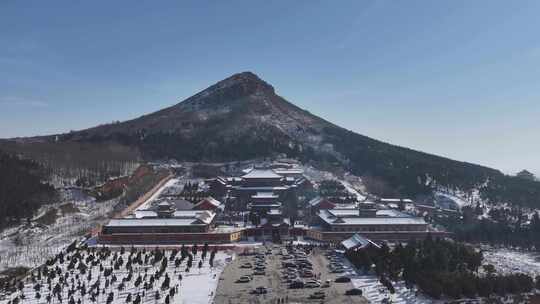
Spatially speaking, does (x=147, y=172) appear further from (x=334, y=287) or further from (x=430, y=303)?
(x=430, y=303)

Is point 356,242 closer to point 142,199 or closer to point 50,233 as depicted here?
point 50,233

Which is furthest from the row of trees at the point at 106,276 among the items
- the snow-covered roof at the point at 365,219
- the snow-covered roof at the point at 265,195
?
the snow-covered roof at the point at 265,195

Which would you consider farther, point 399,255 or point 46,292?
point 399,255

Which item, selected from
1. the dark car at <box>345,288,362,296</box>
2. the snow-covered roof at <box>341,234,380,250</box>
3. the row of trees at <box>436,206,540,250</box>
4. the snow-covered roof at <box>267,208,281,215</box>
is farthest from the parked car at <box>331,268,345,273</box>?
the row of trees at <box>436,206,540,250</box>

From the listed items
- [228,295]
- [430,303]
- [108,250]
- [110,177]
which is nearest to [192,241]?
[108,250]

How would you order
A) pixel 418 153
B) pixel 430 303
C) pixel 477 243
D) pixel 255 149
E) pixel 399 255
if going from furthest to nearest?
pixel 418 153, pixel 255 149, pixel 477 243, pixel 399 255, pixel 430 303

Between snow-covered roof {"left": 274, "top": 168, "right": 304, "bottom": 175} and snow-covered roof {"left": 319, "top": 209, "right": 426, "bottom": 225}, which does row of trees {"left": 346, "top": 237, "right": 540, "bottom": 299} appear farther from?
snow-covered roof {"left": 274, "top": 168, "right": 304, "bottom": 175}

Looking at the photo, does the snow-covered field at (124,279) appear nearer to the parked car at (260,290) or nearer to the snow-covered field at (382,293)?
the parked car at (260,290)
